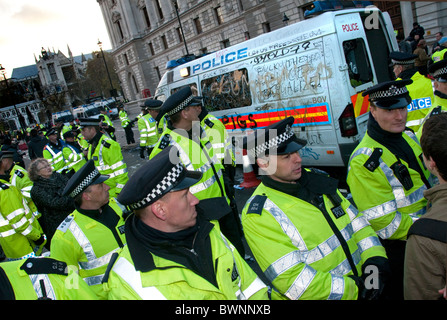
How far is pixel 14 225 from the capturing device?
4.16m

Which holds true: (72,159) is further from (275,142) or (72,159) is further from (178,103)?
(275,142)

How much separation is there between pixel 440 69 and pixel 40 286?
4.35 m

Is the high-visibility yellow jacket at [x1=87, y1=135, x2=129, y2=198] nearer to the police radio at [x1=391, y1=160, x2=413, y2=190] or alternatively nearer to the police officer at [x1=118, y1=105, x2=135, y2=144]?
the police radio at [x1=391, y1=160, x2=413, y2=190]

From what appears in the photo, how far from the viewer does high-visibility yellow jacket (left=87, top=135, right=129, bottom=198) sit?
213 inches

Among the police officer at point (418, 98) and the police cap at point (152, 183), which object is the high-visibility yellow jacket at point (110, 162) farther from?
the police officer at point (418, 98)

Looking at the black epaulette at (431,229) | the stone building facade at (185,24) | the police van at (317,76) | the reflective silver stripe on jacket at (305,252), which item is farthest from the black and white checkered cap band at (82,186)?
the stone building facade at (185,24)

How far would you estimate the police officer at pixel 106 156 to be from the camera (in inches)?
213

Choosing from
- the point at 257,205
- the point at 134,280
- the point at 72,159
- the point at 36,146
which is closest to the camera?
the point at 134,280

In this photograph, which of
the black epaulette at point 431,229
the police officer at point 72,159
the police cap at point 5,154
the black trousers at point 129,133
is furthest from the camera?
the black trousers at point 129,133

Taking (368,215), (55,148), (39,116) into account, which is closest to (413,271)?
(368,215)

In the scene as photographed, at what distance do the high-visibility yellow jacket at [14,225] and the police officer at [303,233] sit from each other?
3454mm

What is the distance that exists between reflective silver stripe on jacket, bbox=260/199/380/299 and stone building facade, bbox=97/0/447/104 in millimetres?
17208

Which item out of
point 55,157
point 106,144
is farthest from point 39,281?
point 55,157
